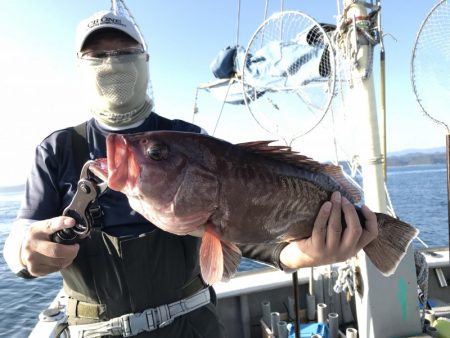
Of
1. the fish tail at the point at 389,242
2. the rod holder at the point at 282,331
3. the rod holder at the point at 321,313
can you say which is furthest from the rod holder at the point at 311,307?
the fish tail at the point at 389,242

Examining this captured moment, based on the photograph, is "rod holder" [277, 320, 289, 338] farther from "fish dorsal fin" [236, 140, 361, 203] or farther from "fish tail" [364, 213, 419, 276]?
"fish dorsal fin" [236, 140, 361, 203]

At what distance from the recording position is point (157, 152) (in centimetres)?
173

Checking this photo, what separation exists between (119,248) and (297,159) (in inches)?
49.5

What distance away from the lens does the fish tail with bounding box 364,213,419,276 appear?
2064mm

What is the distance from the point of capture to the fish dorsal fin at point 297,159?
192 cm

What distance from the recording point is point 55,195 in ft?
7.01

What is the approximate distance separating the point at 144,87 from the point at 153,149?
3.58 ft

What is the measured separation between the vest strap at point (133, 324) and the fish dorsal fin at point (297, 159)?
3.82 ft

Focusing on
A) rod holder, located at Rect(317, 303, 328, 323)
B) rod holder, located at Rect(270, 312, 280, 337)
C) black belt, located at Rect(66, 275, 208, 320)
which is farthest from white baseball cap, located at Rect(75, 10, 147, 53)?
rod holder, located at Rect(317, 303, 328, 323)

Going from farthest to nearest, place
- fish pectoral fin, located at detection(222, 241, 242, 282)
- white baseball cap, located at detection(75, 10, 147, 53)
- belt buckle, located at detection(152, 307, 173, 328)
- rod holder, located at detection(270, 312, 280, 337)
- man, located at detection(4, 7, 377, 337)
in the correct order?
rod holder, located at detection(270, 312, 280, 337) → white baseball cap, located at detection(75, 10, 147, 53) → belt buckle, located at detection(152, 307, 173, 328) → man, located at detection(4, 7, 377, 337) → fish pectoral fin, located at detection(222, 241, 242, 282)

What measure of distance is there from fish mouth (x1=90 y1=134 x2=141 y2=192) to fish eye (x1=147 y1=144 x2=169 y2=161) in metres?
0.09

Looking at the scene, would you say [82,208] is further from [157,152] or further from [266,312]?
[266,312]

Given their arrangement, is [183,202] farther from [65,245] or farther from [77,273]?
[77,273]

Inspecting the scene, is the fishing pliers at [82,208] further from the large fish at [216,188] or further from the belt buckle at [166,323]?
the belt buckle at [166,323]
